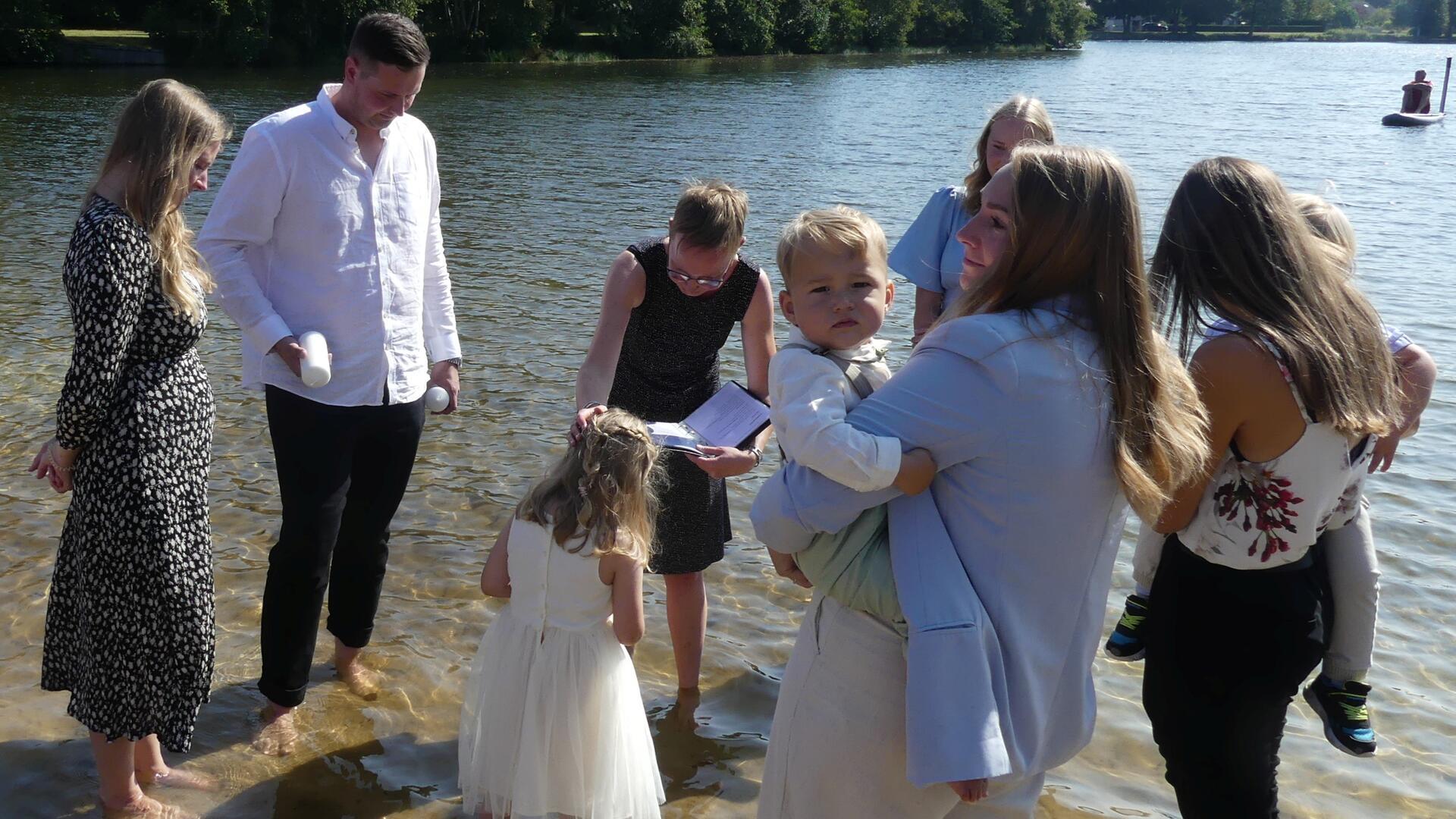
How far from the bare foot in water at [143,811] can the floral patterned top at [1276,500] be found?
2961mm

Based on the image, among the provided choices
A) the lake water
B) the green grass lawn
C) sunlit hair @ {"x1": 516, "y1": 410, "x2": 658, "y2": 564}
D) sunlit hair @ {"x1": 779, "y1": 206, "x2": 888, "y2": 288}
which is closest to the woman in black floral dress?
the lake water

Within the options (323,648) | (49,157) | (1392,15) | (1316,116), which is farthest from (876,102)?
(1392,15)

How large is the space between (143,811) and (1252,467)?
316 centimetres

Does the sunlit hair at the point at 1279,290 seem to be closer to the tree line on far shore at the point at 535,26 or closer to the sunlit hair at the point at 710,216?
the sunlit hair at the point at 710,216

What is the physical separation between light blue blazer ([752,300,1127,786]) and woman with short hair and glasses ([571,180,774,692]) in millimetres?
1260

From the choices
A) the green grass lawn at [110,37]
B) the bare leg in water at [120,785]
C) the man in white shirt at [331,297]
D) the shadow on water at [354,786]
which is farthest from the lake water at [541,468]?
the green grass lawn at [110,37]

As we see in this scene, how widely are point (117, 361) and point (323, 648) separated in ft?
6.20

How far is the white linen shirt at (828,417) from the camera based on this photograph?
2070 mm

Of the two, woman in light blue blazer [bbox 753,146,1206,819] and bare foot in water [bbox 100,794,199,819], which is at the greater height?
woman in light blue blazer [bbox 753,146,1206,819]

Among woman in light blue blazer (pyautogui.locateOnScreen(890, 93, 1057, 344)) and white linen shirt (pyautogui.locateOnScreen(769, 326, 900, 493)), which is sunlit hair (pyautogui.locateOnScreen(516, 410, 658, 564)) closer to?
white linen shirt (pyautogui.locateOnScreen(769, 326, 900, 493))

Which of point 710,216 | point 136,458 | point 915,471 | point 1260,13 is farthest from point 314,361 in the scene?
A: point 1260,13

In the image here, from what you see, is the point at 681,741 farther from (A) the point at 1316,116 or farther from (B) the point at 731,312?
(A) the point at 1316,116

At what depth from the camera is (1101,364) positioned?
2090mm

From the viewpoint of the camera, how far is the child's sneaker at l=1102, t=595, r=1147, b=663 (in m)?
3.08
